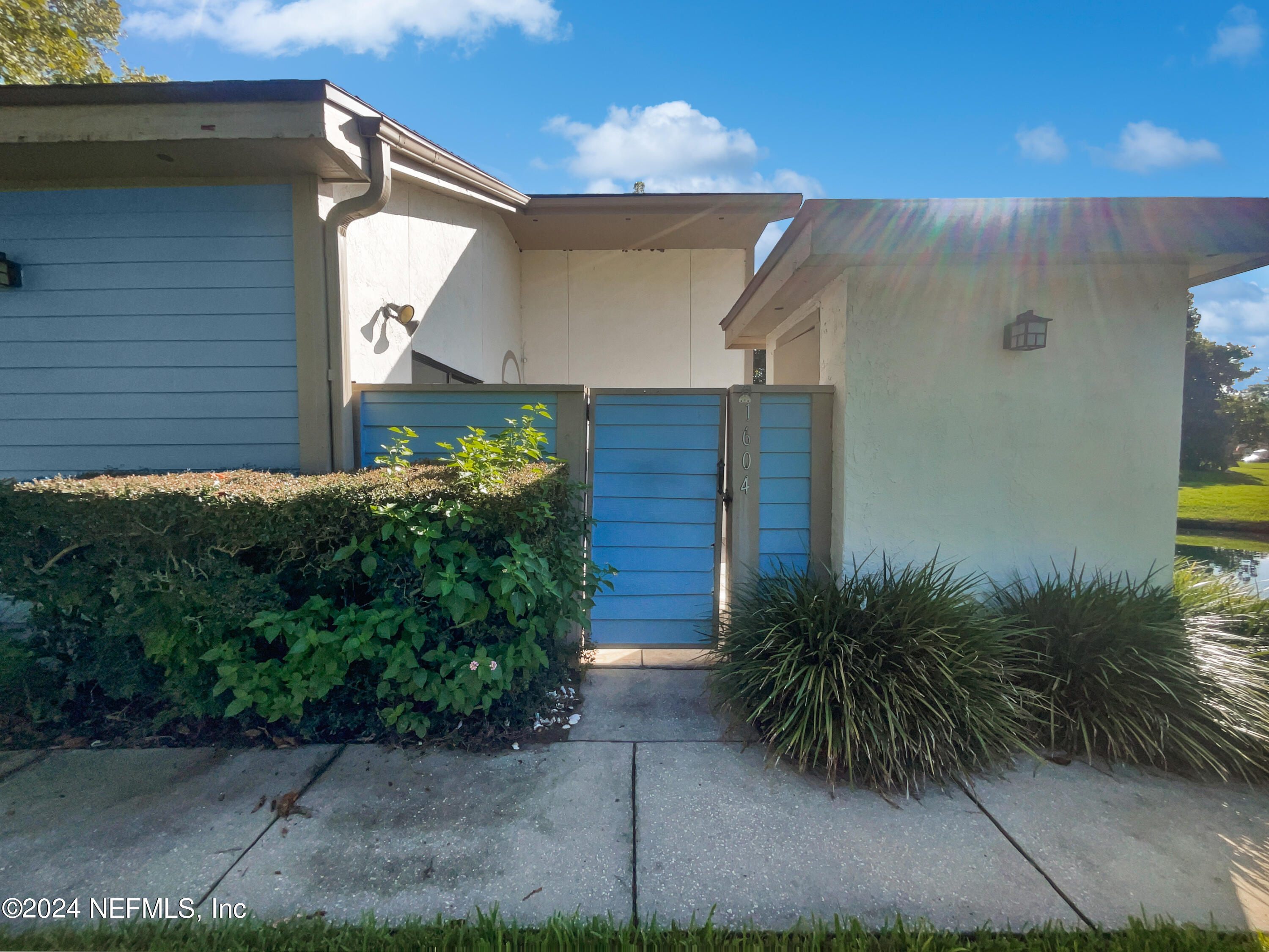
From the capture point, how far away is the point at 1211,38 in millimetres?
4922

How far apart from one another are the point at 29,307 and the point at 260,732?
3206 millimetres

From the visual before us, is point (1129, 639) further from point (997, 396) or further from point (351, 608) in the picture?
point (351, 608)

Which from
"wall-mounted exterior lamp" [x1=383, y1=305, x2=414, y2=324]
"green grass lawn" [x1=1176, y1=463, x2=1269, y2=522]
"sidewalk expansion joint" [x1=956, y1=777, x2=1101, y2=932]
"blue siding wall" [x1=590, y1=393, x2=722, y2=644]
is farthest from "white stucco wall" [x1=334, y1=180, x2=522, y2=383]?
"green grass lawn" [x1=1176, y1=463, x2=1269, y2=522]

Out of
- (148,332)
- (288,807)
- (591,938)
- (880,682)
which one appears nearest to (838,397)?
(880,682)

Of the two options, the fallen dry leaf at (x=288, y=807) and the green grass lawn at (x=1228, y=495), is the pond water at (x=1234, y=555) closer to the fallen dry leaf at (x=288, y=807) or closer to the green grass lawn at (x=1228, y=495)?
the green grass lawn at (x=1228, y=495)

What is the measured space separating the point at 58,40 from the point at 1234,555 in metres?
16.5

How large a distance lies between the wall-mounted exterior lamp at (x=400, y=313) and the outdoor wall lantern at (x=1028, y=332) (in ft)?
13.5

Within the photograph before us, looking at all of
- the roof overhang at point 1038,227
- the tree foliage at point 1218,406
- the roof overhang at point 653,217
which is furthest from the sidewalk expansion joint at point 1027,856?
the tree foliage at point 1218,406

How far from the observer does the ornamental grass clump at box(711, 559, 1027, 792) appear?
2.52 meters

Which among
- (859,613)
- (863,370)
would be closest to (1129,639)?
(859,613)

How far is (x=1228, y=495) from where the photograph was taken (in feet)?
38.3

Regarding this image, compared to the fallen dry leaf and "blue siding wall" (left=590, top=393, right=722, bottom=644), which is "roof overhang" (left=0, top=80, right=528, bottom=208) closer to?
"blue siding wall" (left=590, top=393, right=722, bottom=644)

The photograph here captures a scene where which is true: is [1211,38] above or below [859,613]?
above

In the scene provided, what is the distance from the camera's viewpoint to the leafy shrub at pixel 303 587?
2502mm
